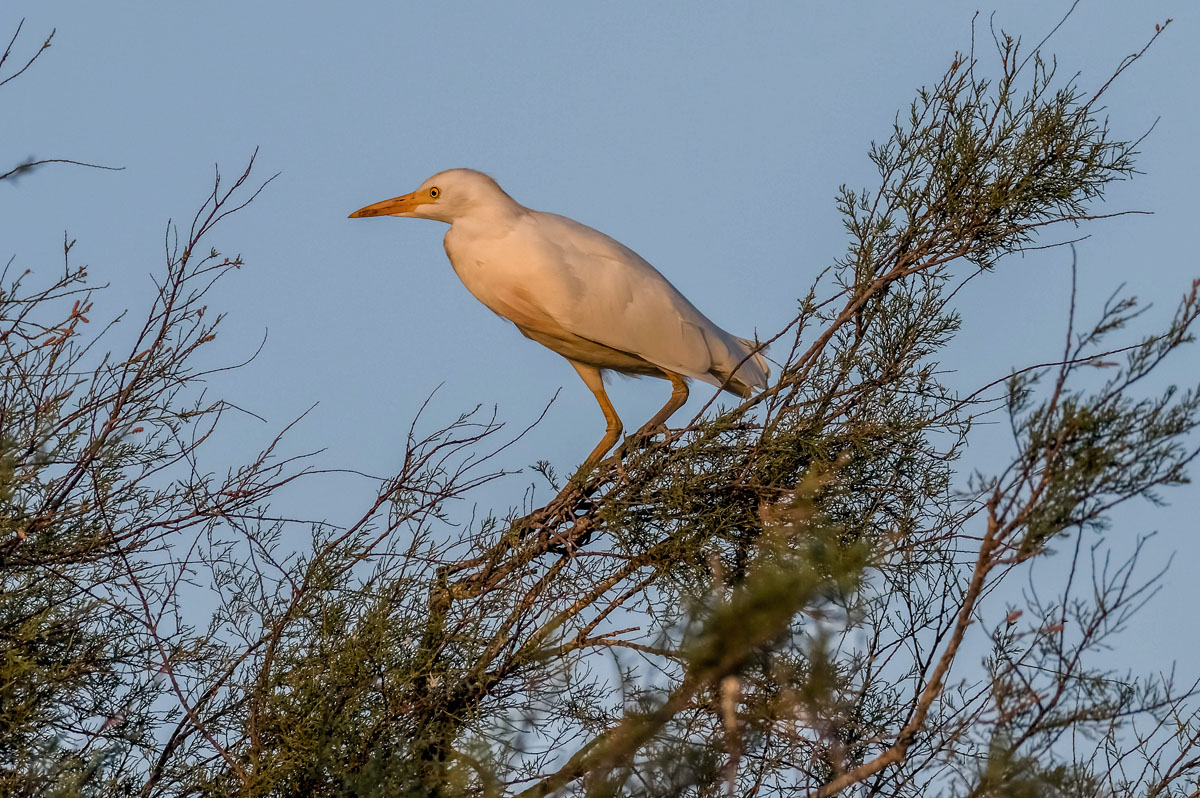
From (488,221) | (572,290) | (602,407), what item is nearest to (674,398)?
(602,407)

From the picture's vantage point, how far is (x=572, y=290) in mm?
5309

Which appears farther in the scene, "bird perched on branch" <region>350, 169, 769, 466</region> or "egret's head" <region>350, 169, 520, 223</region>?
"egret's head" <region>350, 169, 520, 223</region>

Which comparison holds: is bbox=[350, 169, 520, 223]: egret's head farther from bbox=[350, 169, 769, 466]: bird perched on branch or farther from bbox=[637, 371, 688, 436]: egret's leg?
bbox=[637, 371, 688, 436]: egret's leg

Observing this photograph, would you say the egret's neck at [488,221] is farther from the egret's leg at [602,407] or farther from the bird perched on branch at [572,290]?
the egret's leg at [602,407]

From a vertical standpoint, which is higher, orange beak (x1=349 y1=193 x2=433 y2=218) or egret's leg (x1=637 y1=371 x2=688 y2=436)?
orange beak (x1=349 y1=193 x2=433 y2=218)

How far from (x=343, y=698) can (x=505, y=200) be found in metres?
2.65

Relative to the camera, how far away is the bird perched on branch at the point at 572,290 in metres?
5.32

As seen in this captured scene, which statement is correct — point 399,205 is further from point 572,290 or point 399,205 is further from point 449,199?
point 572,290

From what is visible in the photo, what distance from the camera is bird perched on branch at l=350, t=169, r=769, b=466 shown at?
5.32m

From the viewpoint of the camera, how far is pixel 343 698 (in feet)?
11.3

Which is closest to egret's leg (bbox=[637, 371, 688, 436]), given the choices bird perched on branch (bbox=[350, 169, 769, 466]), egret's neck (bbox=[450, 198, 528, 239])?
bird perched on branch (bbox=[350, 169, 769, 466])

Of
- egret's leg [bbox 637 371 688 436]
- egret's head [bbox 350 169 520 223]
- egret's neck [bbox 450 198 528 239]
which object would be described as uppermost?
egret's head [bbox 350 169 520 223]

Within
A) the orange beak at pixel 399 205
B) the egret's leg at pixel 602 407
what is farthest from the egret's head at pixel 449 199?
the egret's leg at pixel 602 407

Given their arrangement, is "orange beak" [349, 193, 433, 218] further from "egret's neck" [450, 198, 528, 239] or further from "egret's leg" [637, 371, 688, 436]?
"egret's leg" [637, 371, 688, 436]
